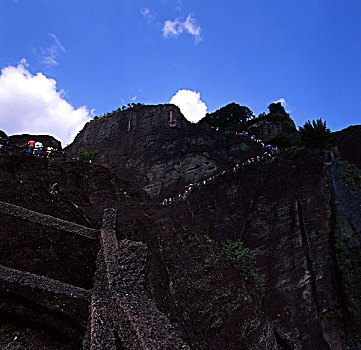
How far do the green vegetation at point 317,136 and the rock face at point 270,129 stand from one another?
26.2 ft

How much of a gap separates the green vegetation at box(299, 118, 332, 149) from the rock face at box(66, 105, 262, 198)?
542cm

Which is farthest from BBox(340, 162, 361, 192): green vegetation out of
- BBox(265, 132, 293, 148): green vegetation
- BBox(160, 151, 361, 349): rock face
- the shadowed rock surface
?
BBox(265, 132, 293, 148): green vegetation

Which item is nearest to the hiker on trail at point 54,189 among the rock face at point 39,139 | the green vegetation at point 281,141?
the rock face at point 39,139

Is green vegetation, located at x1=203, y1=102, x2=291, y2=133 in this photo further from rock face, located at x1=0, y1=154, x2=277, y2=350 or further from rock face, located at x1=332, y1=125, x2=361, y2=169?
rock face, located at x1=0, y1=154, x2=277, y2=350

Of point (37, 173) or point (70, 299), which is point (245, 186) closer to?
point (37, 173)

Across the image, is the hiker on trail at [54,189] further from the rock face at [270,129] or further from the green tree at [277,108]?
the green tree at [277,108]

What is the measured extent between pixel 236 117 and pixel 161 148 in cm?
2225

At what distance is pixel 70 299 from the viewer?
9430 millimetres

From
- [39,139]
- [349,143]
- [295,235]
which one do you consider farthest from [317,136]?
[39,139]

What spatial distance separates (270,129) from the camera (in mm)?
41906

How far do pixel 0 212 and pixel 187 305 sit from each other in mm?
8189

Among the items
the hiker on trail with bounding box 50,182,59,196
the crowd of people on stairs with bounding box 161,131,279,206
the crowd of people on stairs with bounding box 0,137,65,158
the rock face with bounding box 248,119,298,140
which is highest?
the rock face with bounding box 248,119,298,140

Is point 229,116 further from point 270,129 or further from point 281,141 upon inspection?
point 281,141

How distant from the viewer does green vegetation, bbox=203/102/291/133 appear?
46775 mm
